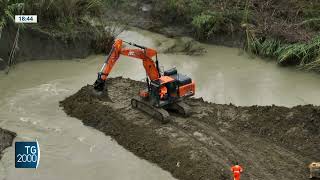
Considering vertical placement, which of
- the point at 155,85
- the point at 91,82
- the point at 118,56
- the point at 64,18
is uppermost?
the point at 118,56

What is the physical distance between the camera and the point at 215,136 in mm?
12539

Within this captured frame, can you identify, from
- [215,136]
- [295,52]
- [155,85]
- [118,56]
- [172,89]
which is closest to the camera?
[215,136]

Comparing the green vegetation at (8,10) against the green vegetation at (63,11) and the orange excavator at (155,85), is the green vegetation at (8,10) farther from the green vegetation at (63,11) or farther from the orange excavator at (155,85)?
the orange excavator at (155,85)

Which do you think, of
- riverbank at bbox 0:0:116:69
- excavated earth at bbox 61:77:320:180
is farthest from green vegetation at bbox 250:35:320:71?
riverbank at bbox 0:0:116:69

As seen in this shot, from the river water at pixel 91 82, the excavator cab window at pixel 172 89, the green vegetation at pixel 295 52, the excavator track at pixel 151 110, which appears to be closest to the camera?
the river water at pixel 91 82

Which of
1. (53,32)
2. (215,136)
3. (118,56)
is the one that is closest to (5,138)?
(118,56)

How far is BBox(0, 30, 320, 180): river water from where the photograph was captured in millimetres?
11789

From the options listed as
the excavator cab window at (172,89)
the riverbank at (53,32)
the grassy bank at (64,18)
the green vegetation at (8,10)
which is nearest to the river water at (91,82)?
the riverbank at (53,32)

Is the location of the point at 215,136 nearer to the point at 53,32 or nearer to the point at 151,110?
the point at 151,110

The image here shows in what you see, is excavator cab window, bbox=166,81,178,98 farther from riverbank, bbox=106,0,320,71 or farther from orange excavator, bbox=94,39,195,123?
riverbank, bbox=106,0,320,71

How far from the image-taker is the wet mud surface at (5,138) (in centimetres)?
1266

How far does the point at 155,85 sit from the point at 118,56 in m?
1.14

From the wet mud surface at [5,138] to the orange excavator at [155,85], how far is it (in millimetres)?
2325

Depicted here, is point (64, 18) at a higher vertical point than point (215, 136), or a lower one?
higher
